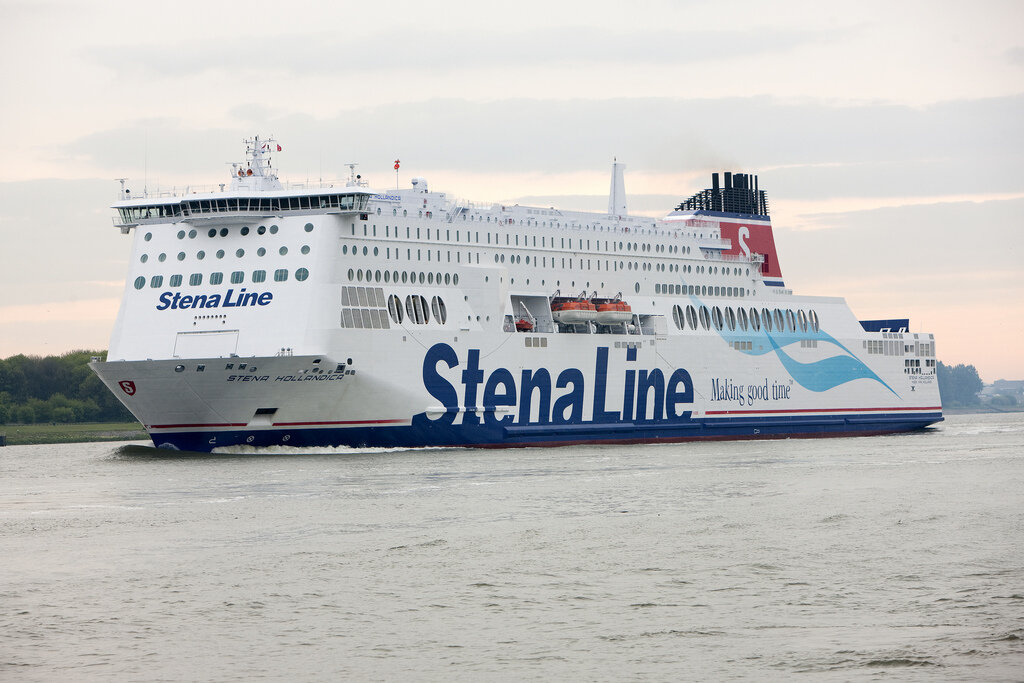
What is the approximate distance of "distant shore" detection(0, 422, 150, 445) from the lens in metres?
65.9

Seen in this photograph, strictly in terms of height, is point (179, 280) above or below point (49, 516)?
above

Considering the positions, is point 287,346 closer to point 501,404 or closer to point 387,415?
point 387,415

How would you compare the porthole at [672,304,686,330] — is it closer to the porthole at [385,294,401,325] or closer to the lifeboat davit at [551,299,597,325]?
the lifeboat davit at [551,299,597,325]

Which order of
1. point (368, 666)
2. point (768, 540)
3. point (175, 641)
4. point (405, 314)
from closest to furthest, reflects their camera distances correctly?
point (368, 666) → point (175, 641) → point (768, 540) → point (405, 314)

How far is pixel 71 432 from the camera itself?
6994 cm

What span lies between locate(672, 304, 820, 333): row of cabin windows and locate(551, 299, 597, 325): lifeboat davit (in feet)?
17.1

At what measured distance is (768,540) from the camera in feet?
74.9

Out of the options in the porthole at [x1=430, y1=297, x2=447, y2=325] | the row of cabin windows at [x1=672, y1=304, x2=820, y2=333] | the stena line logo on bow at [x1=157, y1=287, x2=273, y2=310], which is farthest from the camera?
the row of cabin windows at [x1=672, y1=304, x2=820, y2=333]

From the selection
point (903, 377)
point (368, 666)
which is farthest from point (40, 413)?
point (368, 666)

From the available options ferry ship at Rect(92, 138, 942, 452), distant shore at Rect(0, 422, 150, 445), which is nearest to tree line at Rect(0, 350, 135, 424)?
distant shore at Rect(0, 422, 150, 445)

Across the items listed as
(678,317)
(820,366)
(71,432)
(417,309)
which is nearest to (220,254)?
(417,309)

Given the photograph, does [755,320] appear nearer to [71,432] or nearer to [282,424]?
[282,424]

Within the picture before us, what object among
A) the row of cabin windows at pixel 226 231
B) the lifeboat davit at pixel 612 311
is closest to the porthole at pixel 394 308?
the row of cabin windows at pixel 226 231

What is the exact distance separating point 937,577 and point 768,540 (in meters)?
4.12
